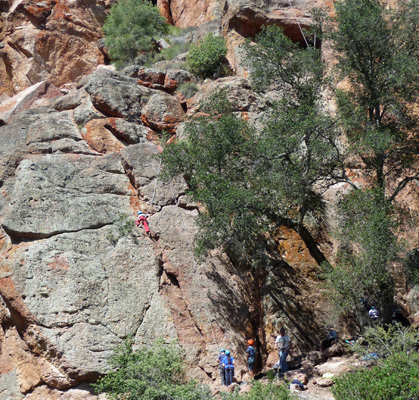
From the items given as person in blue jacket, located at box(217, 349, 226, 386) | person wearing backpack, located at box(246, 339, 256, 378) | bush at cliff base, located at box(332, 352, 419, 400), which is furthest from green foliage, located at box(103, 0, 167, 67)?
bush at cliff base, located at box(332, 352, 419, 400)

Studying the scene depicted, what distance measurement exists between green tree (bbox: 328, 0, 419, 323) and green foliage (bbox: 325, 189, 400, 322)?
1.6 inches

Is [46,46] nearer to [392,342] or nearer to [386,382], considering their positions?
[392,342]

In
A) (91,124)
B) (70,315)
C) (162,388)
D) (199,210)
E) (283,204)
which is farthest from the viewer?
(91,124)

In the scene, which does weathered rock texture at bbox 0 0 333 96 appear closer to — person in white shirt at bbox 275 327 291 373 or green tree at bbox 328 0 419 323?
green tree at bbox 328 0 419 323

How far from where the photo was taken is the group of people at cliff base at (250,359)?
15.8 meters

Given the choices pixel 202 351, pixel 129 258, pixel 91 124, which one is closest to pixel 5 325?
pixel 129 258

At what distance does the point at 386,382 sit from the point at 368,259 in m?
4.94

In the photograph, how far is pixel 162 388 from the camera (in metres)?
13.7

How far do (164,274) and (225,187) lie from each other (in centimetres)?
383

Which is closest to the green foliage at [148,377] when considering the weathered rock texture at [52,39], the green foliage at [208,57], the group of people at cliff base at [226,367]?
the group of people at cliff base at [226,367]

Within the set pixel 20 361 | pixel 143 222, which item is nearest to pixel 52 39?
pixel 143 222

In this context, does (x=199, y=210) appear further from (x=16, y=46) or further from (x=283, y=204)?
(x=16, y=46)

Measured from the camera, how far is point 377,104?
62.6 ft

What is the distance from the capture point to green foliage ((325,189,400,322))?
51.2 feet
